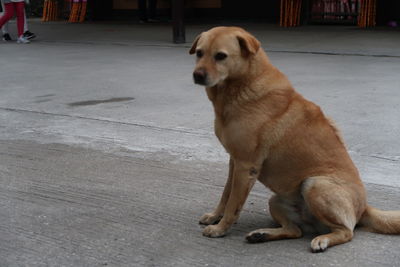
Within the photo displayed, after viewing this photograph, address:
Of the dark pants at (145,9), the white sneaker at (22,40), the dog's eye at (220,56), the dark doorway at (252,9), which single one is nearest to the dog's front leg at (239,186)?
the dog's eye at (220,56)

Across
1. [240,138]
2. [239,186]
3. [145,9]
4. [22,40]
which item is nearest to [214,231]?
[239,186]

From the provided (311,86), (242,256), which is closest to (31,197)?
(242,256)

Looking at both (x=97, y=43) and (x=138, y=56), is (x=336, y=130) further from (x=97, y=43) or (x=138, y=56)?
(x=97, y=43)

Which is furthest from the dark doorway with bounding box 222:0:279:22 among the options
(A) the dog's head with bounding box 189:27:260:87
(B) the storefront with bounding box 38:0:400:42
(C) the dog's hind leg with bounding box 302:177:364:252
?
(C) the dog's hind leg with bounding box 302:177:364:252

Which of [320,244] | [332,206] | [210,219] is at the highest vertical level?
[332,206]

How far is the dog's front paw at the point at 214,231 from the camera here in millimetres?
3906

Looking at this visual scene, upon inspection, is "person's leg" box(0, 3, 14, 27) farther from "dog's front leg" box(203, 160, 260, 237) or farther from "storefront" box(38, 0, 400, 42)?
"dog's front leg" box(203, 160, 260, 237)

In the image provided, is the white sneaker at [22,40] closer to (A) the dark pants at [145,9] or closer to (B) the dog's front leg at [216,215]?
(A) the dark pants at [145,9]

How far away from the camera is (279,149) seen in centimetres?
376

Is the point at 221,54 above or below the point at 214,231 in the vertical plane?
above

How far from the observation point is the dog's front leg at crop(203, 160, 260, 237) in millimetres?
3730

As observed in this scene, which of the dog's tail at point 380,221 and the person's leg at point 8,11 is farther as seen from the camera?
the person's leg at point 8,11

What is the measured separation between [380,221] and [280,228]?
1.98 ft

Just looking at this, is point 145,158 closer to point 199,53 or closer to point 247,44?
point 199,53
